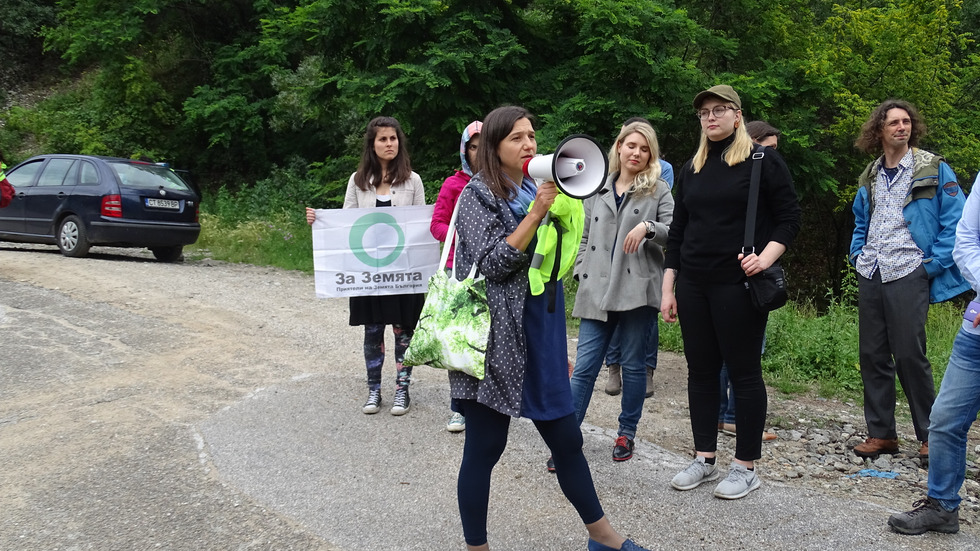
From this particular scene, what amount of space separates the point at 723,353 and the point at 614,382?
245 centimetres

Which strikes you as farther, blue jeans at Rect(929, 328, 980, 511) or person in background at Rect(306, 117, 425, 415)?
person in background at Rect(306, 117, 425, 415)

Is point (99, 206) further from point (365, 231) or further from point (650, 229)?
point (650, 229)

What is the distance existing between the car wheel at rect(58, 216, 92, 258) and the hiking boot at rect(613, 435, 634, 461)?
34.6 feet

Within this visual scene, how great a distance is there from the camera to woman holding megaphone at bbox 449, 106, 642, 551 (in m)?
3.07

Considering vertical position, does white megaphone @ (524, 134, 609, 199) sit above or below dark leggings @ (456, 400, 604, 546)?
above

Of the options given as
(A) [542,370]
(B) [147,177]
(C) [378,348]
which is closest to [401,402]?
(C) [378,348]

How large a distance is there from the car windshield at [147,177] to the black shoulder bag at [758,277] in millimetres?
11213

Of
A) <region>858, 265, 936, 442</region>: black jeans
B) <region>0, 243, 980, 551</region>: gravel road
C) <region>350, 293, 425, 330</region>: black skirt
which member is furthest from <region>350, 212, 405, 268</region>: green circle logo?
<region>858, 265, 936, 442</region>: black jeans

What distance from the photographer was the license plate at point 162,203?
507 inches

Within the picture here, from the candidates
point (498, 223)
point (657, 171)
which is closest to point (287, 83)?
point (657, 171)

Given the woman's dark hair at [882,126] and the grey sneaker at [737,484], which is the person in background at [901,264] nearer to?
the woman's dark hair at [882,126]

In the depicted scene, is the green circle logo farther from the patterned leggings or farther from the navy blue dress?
the navy blue dress

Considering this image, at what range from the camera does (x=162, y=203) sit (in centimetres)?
1303

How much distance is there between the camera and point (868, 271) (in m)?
5.05
